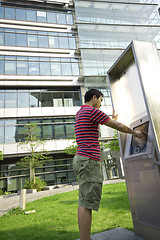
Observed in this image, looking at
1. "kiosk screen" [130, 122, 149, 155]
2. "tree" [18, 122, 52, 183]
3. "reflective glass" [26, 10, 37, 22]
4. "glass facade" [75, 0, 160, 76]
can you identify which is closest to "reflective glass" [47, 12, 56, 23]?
"reflective glass" [26, 10, 37, 22]

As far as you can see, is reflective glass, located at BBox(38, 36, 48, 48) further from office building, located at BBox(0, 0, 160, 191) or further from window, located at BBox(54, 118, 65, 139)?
window, located at BBox(54, 118, 65, 139)

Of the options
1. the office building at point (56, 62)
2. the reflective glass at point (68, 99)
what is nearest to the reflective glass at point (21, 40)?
the office building at point (56, 62)

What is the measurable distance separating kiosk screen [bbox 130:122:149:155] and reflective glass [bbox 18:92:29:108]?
19.6 metres

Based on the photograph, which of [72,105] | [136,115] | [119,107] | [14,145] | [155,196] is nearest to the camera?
[155,196]

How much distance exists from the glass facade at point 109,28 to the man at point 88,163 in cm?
2057

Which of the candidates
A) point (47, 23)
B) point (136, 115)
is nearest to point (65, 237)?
point (136, 115)

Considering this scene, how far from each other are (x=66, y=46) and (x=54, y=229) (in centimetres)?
2391

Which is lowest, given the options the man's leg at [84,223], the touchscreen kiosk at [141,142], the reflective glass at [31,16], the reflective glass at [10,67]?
the man's leg at [84,223]

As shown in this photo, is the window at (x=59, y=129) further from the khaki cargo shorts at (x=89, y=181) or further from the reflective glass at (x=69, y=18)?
the khaki cargo shorts at (x=89, y=181)

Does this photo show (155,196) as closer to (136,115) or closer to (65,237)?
(136,115)

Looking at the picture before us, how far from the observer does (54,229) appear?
3510mm

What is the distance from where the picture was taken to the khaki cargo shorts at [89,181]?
6.39 ft

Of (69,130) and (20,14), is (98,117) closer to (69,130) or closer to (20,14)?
(69,130)

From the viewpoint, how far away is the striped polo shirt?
6.98ft
